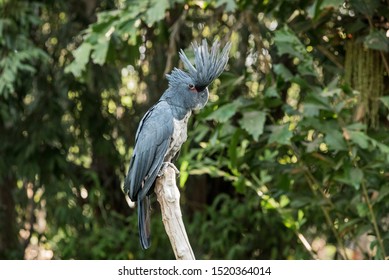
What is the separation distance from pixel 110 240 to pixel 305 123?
273 centimetres

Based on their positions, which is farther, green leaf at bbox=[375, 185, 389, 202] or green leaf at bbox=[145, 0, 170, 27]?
green leaf at bbox=[145, 0, 170, 27]

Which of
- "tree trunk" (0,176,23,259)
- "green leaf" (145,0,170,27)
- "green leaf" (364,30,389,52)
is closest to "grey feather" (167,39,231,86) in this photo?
"green leaf" (364,30,389,52)

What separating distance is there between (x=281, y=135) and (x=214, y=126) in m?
1.10

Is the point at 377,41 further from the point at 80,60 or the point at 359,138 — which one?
the point at 80,60

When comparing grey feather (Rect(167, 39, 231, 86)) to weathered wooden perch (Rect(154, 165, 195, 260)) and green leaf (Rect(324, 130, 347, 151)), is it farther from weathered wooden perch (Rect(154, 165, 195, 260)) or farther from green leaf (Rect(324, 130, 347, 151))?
green leaf (Rect(324, 130, 347, 151))

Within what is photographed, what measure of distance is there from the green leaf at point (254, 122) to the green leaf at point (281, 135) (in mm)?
84

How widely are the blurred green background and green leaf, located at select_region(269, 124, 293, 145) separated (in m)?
0.02

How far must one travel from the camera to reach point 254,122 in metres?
3.60

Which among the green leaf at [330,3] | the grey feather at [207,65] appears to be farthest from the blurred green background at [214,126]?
the grey feather at [207,65]

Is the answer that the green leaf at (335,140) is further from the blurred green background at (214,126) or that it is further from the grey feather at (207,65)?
the grey feather at (207,65)

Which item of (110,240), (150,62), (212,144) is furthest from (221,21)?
(110,240)

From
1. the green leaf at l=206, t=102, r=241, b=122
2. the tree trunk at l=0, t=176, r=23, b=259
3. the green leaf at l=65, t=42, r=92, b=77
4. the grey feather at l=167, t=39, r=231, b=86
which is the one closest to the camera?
the grey feather at l=167, t=39, r=231, b=86

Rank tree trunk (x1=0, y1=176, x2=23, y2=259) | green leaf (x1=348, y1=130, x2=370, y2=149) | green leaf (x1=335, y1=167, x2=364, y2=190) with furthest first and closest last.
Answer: tree trunk (x1=0, y1=176, x2=23, y2=259), green leaf (x1=335, y1=167, x2=364, y2=190), green leaf (x1=348, y1=130, x2=370, y2=149)

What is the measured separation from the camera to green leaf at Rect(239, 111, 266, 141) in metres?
3.53
